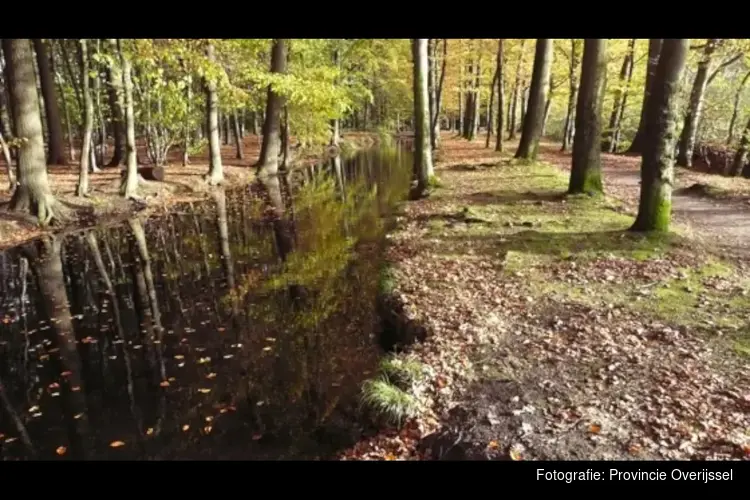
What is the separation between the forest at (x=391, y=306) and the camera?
526cm

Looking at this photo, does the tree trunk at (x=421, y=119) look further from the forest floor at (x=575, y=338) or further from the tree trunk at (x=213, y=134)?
the tree trunk at (x=213, y=134)

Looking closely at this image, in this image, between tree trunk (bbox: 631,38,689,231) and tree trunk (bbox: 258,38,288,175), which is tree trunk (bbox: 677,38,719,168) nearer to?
tree trunk (bbox: 631,38,689,231)

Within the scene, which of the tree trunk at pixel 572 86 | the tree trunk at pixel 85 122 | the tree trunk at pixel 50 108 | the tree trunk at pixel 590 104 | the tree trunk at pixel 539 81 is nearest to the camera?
the tree trunk at pixel 590 104

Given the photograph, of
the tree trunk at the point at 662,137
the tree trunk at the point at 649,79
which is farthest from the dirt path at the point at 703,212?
the tree trunk at the point at 649,79

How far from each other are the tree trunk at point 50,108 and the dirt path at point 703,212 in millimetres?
22563


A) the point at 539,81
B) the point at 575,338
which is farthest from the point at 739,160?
the point at 575,338

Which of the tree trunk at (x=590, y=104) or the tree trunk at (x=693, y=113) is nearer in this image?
the tree trunk at (x=590, y=104)

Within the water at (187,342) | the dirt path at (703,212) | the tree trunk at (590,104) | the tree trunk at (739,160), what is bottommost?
the water at (187,342)

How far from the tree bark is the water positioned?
11.4 m

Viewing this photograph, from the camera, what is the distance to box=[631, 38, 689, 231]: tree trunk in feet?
29.3

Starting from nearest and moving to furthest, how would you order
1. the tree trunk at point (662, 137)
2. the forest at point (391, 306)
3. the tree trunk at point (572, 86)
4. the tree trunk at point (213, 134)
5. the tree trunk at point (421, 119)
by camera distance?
1. the forest at point (391, 306)
2. the tree trunk at point (662, 137)
3. the tree trunk at point (421, 119)
4. the tree trunk at point (213, 134)
5. the tree trunk at point (572, 86)

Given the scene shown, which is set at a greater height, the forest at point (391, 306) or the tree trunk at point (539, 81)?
the tree trunk at point (539, 81)

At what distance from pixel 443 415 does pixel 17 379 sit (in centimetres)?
548
